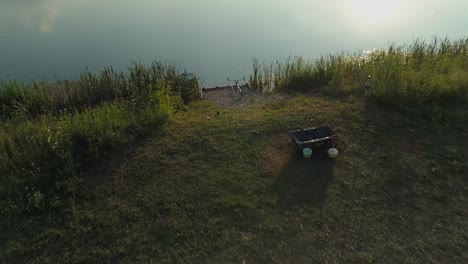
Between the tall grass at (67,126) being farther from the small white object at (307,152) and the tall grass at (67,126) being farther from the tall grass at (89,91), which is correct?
the small white object at (307,152)

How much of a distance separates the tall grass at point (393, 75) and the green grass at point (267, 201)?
500mm

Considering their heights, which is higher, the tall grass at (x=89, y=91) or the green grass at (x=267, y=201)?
the tall grass at (x=89, y=91)

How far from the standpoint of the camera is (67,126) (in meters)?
3.52

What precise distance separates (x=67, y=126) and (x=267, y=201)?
227 centimetres

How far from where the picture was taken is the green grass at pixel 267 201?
2391 mm

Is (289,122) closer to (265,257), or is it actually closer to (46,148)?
(265,257)

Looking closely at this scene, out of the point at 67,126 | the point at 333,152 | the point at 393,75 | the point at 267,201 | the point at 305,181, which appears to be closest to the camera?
the point at 267,201

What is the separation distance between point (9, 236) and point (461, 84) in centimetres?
529

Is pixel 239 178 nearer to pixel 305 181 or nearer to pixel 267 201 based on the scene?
pixel 267 201

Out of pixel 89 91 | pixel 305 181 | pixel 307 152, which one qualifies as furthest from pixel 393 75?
pixel 89 91

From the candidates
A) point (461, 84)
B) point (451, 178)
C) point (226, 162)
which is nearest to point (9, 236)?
point (226, 162)

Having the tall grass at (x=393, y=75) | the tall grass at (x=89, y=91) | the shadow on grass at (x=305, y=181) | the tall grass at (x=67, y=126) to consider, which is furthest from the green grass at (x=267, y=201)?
the tall grass at (x=89, y=91)

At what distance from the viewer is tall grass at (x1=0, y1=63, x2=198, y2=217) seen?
290 centimetres

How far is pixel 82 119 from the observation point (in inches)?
148
